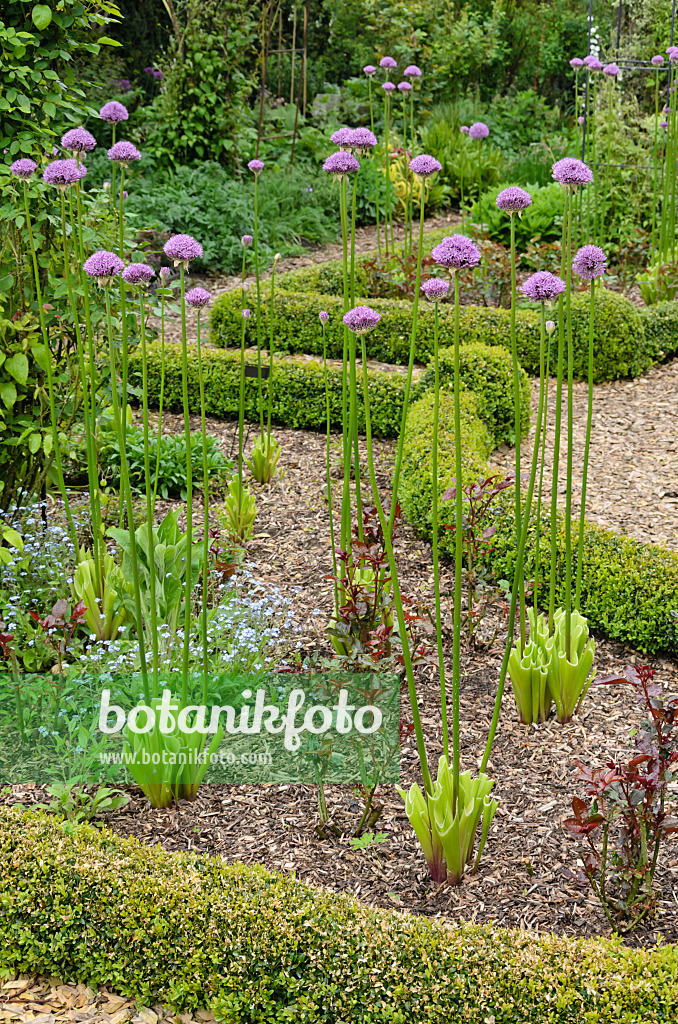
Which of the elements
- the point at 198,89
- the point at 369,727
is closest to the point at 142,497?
the point at 369,727

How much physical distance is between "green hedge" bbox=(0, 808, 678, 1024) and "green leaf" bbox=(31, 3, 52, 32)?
9.58 feet

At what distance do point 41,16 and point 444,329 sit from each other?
3.31 m

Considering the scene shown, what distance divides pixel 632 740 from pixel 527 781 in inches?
17.2

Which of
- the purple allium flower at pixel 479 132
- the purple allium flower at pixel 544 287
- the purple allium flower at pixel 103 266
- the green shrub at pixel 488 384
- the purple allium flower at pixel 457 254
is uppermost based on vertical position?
the purple allium flower at pixel 479 132

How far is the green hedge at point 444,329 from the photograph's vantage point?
20.7 ft

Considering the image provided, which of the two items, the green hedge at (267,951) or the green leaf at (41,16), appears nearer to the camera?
the green hedge at (267,951)

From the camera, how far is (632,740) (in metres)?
3.01

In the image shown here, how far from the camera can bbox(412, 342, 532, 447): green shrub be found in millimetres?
5355

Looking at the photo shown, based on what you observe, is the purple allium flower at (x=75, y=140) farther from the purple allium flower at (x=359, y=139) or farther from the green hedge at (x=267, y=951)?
the green hedge at (x=267, y=951)

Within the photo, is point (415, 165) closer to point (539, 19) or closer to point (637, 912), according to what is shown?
point (637, 912)

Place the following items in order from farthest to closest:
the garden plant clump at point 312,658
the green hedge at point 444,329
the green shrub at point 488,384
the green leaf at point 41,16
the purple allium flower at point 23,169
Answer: the green hedge at point 444,329 → the green shrub at point 488,384 → the green leaf at point 41,16 → the purple allium flower at point 23,169 → the garden plant clump at point 312,658

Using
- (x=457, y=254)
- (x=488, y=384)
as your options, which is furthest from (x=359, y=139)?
(x=488, y=384)

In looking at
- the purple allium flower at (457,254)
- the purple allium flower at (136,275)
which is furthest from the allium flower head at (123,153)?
the purple allium flower at (457,254)

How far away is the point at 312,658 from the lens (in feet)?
9.98
